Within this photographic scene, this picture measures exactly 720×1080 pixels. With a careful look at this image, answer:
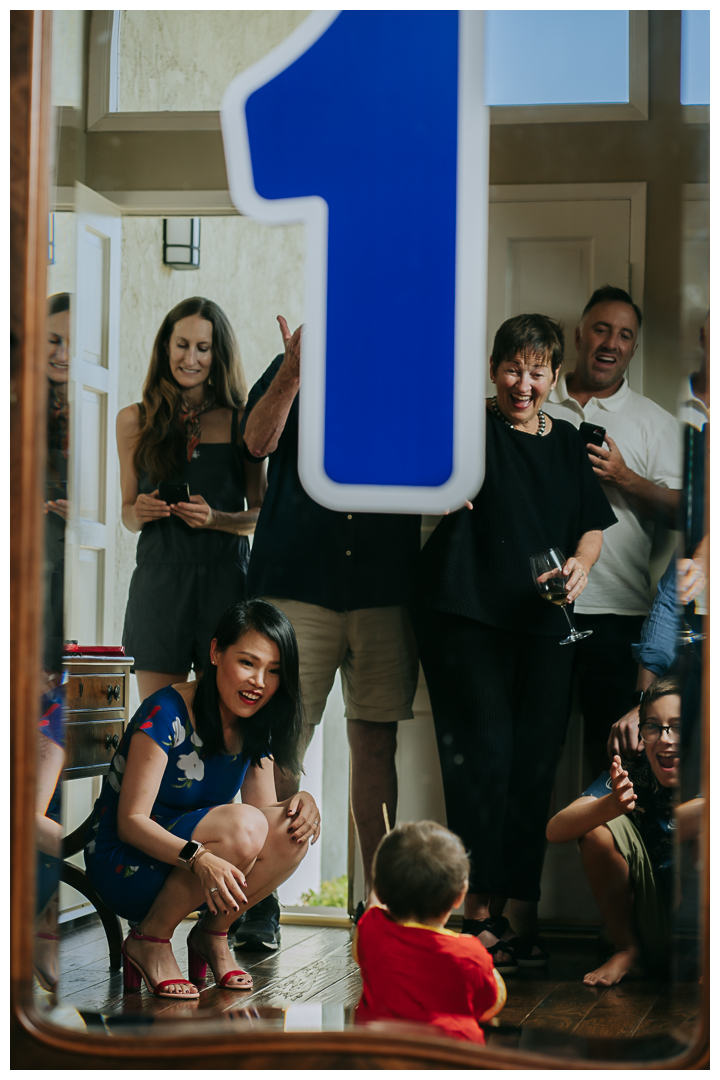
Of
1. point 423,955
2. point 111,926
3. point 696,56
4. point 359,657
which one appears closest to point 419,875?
point 423,955

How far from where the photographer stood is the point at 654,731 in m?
1.50

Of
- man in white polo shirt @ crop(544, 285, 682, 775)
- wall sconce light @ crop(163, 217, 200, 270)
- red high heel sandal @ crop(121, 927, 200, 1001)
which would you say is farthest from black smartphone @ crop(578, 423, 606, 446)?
red high heel sandal @ crop(121, 927, 200, 1001)

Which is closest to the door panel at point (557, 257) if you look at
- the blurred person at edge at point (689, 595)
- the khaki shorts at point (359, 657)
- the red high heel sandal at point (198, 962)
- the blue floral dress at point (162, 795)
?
the blurred person at edge at point (689, 595)

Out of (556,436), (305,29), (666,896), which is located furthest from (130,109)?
(666,896)

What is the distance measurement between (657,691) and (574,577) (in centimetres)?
24

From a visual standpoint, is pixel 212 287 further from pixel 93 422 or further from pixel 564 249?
pixel 564 249

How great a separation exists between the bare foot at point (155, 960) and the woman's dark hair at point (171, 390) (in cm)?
71

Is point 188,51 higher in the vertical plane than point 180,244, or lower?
higher

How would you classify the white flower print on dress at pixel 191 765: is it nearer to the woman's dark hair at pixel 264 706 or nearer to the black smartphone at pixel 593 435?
the woman's dark hair at pixel 264 706

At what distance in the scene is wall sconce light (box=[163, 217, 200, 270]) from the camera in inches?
58.1

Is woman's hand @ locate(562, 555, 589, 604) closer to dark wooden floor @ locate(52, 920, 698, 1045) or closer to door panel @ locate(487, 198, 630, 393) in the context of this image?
door panel @ locate(487, 198, 630, 393)

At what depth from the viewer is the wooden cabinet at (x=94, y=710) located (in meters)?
1.44

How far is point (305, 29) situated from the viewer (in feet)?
4.12

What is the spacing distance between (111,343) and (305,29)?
0.53 m
